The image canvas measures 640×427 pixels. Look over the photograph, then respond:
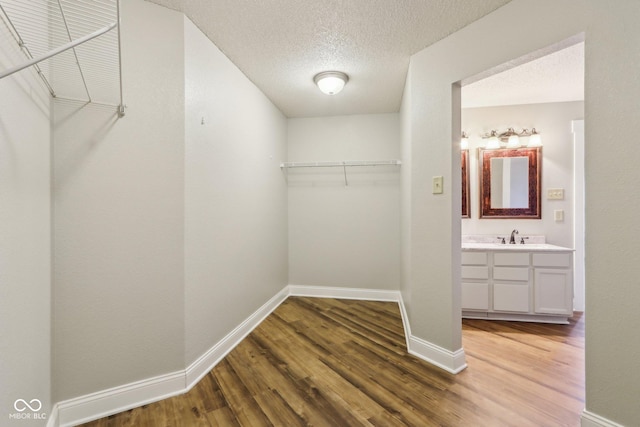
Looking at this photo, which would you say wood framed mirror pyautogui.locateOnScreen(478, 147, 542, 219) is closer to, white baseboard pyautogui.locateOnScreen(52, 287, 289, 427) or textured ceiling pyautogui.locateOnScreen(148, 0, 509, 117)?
textured ceiling pyautogui.locateOnScreen(148, 0, 509, 117)

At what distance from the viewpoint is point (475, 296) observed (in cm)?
283

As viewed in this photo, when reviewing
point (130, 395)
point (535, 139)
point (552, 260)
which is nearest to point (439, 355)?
point (552, 260)

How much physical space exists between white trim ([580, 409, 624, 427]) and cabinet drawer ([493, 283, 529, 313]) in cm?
156

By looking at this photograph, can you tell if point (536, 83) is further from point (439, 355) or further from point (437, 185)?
point (439, 355)

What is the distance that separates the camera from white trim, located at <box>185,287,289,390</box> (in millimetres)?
1747

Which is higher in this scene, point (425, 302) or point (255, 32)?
point (255, 32)

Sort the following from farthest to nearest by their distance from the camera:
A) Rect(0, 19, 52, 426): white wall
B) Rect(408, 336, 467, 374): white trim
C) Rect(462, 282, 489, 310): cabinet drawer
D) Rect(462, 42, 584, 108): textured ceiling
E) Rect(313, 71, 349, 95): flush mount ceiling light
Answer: Rect(462, 282, 489, 310): cabinet drawer < Rect(313, 71, 349, 95): flush mount ceiling light < Rect(462, 42, 584, 108): textured ceiling < Rect(408, 336, 467, 374): white trim < Rect(0, 19, 52, 426): white wall

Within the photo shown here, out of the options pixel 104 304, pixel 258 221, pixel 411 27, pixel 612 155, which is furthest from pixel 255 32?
pixel 612 155

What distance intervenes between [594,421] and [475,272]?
64.7 inches

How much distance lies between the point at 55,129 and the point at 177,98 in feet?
2.00

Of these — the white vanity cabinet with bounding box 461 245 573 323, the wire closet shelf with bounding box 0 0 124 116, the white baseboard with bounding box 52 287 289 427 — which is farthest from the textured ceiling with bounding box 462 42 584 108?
the white baseboard with bounding box 52 287 289 427

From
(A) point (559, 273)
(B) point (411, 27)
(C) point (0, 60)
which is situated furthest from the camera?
(A) point (559, 273)

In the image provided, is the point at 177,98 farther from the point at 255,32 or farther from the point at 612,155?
the point at 612,155

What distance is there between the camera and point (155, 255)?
5.23ft
